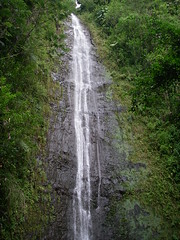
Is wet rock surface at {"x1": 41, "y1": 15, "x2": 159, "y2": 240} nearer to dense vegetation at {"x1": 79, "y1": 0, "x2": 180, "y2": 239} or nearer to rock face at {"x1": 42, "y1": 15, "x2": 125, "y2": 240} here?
rock face at {"x1": 42, "y1": 15, "x2": 125, "y2": 240}

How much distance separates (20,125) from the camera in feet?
20.1

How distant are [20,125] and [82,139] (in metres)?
4.66

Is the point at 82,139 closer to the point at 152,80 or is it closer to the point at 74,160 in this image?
the point at 74,160

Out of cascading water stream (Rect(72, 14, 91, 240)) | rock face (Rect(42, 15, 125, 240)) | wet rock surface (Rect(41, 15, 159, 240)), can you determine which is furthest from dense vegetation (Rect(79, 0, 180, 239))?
cascading water stream (Rect(72, 14, 91, 240))

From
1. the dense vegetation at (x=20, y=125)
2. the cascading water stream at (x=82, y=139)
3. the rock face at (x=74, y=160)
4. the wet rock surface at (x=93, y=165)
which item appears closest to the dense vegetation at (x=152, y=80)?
the wet rock surface at (x=93, y=165)

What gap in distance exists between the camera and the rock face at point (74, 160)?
784 centimetres

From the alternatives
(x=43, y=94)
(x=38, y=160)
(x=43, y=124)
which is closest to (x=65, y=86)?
(x=43, y=94)

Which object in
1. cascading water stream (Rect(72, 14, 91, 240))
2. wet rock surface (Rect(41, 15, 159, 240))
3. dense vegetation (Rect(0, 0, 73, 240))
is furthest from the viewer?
cascading water stream (Rect(72, 14, 91, 240))

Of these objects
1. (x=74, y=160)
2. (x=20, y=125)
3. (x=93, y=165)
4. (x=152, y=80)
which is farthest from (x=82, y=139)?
(x=152, y=80)

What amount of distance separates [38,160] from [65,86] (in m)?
5.33

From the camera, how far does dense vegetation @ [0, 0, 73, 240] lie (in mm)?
5602

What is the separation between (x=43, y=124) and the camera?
10086mm

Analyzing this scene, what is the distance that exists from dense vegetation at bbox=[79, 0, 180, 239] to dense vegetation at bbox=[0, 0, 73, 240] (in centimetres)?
311

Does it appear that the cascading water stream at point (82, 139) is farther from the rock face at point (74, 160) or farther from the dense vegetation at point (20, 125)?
the dense vegetation at point (20, 125)
